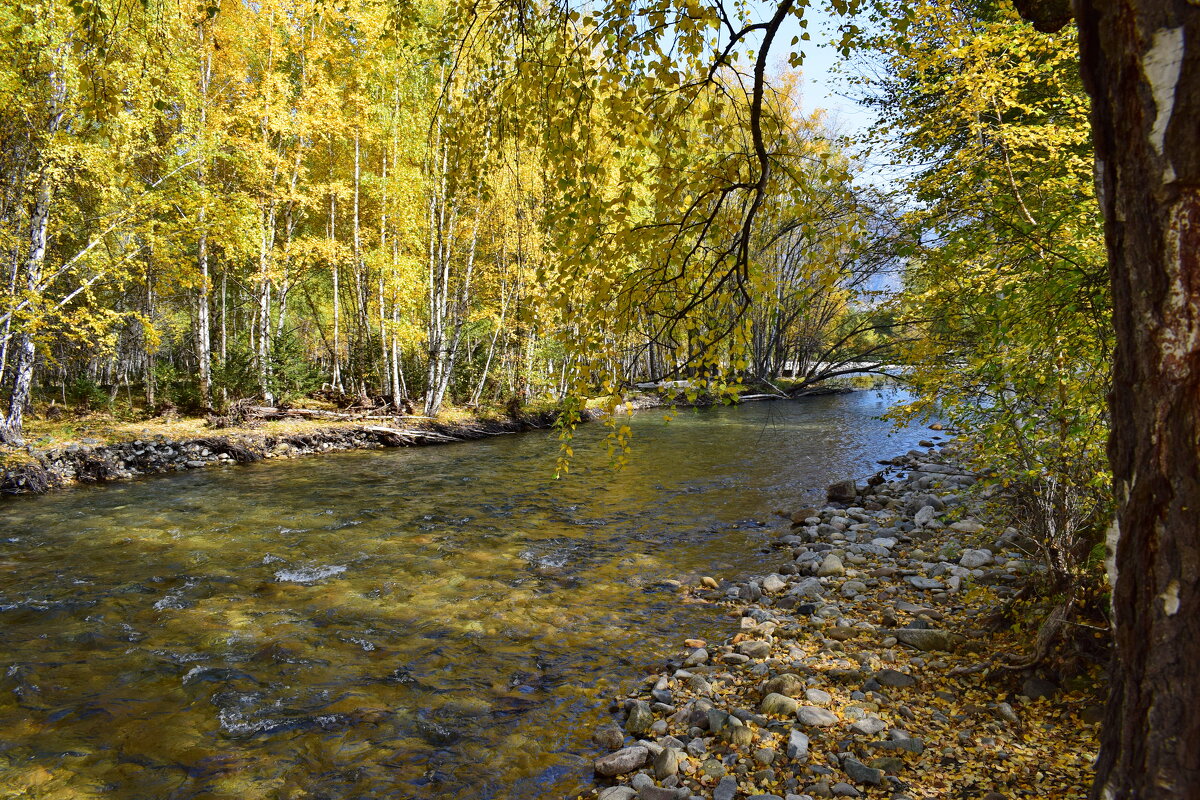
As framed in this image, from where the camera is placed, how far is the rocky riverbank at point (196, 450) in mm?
10414

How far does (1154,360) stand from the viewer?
4.63 feet

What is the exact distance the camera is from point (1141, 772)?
146 centimetres

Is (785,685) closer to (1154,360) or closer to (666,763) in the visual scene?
(666,763)

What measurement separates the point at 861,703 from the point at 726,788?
4.10ft

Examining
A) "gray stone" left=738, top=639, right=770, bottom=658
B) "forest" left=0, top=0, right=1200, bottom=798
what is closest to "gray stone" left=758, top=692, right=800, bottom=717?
"gray stone" left=738, top=639, right=770, bottom=658

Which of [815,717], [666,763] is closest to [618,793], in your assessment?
[666,763]

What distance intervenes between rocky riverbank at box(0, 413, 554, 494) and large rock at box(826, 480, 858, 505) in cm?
1052

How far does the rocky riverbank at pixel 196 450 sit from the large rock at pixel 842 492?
34.5 ft

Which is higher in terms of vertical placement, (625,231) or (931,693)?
(625,231)

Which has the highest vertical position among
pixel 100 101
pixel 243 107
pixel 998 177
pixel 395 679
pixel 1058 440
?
pixel 243 107

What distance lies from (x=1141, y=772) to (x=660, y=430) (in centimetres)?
1711

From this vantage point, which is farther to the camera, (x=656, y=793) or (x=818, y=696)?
(x=818, y=696)

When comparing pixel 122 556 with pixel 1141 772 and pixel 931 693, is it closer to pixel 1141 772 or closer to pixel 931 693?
pixel 931 693

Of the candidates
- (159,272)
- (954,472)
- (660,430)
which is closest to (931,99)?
(954,472)
